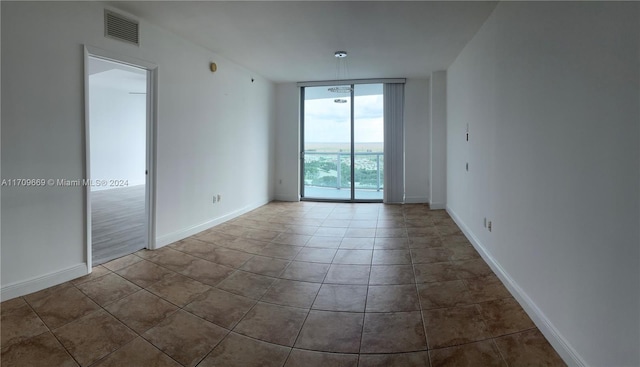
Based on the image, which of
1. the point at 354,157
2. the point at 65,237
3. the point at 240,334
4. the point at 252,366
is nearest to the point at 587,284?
the point at 252,366

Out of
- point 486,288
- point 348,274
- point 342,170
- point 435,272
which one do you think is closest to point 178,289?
point 348,274

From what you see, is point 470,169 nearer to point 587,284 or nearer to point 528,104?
point 528,104

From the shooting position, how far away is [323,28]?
3.36 metres

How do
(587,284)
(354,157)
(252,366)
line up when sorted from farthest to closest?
(354,157)
(252,366)
(587,284)

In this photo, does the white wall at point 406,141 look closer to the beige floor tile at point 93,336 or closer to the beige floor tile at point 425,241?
the beige floor tile at point 425,241

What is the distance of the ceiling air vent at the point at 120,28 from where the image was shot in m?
2.81

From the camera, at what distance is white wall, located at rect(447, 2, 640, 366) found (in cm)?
125

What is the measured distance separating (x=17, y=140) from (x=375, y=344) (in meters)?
2.95

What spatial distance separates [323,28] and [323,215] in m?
2.95

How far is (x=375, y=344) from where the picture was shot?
1773mm

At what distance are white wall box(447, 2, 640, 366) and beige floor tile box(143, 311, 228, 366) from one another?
2.00 metres

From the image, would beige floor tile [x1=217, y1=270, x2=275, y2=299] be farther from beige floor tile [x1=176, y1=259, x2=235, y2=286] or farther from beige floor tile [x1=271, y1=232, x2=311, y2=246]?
beige floor tile [x1=271, y1=232, x2=311, y2=246]

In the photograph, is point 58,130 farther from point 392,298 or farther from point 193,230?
point 392,298

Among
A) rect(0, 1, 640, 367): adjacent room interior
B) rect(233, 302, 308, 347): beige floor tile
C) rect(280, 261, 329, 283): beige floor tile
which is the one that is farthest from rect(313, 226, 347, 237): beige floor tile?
rect(233, 302, 308, 347): beige floor tile
